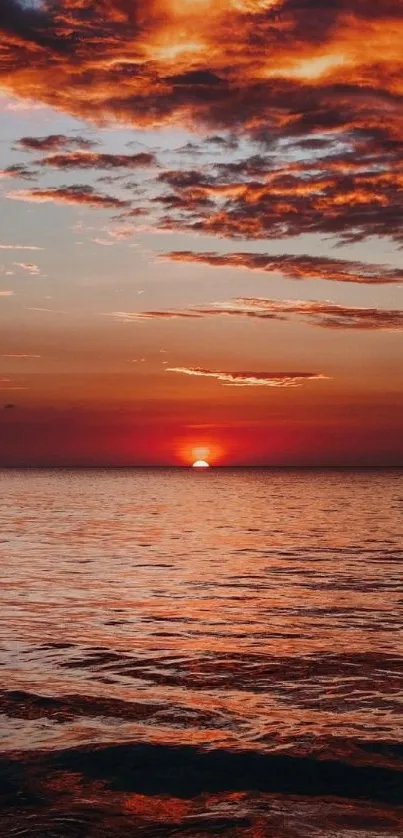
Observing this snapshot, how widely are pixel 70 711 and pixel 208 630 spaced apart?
8.50 m

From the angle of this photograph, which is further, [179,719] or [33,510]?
[33,510]

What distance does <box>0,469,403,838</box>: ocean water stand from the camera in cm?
1148

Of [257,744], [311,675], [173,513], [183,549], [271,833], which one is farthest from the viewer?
[173,513]

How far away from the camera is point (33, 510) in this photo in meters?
93.4

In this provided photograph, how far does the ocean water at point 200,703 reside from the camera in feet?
37.7

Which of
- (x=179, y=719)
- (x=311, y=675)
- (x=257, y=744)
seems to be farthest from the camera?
(x=311, y=675)

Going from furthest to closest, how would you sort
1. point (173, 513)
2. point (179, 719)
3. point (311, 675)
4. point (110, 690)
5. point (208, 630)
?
point (173, 513)
point (208, 630)
point (311, 675)
point (110, 690)
point (179, 719)

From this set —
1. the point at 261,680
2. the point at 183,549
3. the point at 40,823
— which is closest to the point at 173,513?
the point at 183,549

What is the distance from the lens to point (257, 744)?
46.3 ft

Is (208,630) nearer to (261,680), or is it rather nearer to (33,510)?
(261,680)

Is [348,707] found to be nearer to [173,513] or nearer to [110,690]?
[110,690]

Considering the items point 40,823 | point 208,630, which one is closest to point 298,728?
point 40,823

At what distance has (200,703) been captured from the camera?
16.4 metres

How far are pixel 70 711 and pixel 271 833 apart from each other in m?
5.93
